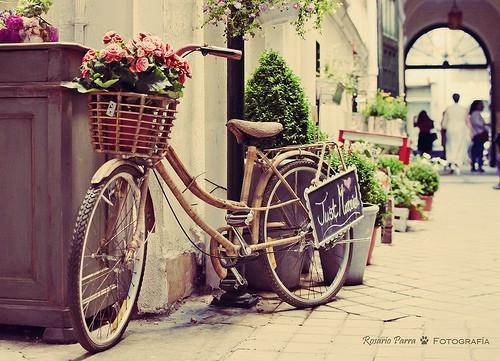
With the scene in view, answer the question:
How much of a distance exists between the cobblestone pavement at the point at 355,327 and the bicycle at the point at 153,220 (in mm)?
183

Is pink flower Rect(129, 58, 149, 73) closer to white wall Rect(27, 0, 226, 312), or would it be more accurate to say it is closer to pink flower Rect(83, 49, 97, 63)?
pink flower Rect(83, 49, 97, 63)

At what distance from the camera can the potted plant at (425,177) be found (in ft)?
32.8

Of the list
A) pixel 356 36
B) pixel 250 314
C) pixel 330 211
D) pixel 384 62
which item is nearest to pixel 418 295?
pixel 330 211

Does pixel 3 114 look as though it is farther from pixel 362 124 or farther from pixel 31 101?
pixel 362 124

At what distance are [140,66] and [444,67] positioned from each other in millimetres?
24440

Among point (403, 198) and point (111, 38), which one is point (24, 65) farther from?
point (403, 198)

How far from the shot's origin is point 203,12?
5168 millimetres

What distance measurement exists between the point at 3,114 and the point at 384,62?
513 inches

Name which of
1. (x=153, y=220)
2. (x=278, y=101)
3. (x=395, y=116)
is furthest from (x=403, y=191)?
(x=153, y=220)

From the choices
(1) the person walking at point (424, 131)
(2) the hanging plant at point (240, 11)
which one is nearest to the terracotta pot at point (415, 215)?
(2) the hanging plant at point (240, 11)

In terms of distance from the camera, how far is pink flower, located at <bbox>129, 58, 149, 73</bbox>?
3893mm

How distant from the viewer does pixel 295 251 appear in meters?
5.21

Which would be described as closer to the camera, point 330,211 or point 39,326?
point 39,326

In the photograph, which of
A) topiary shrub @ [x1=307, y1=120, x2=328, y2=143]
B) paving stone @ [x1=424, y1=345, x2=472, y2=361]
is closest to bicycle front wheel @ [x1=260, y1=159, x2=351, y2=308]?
topiary shrub @ [x1=307, y1=120, x2=328, y2=143]
